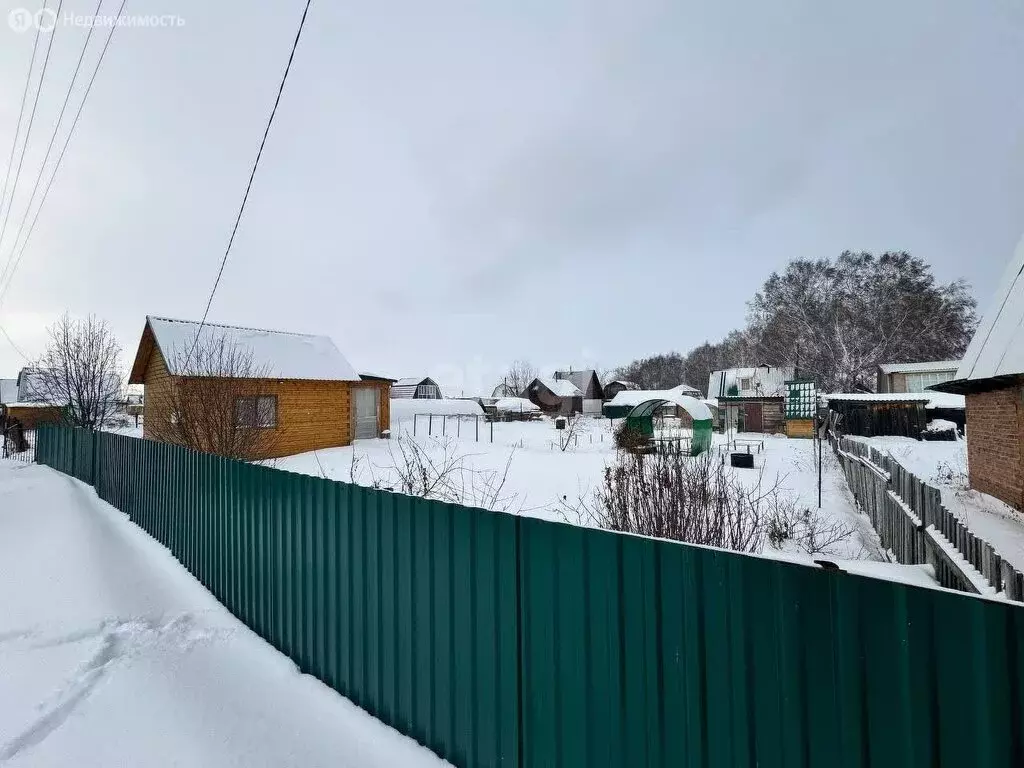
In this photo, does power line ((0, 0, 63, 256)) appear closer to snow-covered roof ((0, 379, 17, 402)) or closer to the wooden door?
the wooden door

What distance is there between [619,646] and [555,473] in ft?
37.8

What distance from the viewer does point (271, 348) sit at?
18922 mm

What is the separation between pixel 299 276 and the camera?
1827 centimetres

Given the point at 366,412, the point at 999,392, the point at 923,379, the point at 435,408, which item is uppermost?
the point at 923,379

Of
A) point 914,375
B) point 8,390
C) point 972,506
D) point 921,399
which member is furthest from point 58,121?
point 8,390

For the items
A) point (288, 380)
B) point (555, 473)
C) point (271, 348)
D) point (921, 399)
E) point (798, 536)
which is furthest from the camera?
point (921, 399)

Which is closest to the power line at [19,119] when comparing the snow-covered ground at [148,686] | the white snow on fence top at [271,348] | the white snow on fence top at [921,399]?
the white snow on fence top at [271,348]

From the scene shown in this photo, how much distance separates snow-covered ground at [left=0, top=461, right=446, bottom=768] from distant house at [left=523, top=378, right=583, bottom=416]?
57165 millimetres

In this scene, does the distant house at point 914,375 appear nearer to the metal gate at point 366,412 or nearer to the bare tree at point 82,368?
the metal gate at point 366,412

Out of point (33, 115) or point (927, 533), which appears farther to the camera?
point (33, 115)

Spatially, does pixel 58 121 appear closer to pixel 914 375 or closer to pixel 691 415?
pixel 691 415

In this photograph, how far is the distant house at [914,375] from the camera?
32797mm

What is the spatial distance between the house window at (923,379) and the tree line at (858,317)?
536 cm

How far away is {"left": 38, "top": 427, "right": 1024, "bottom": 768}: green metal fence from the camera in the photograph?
1316mm
